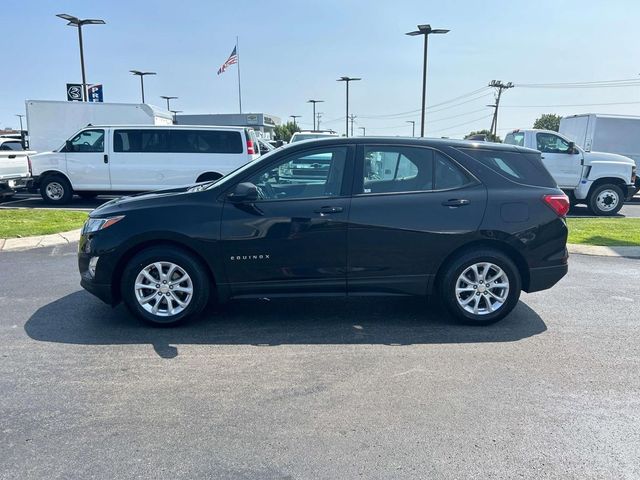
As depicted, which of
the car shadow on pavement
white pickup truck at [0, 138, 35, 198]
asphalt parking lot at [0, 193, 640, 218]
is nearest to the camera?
the car shadow on pavement

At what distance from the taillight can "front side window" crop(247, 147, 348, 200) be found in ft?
6.38

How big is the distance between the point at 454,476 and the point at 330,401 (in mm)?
1001

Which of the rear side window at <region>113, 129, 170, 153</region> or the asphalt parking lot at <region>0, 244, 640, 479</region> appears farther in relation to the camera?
the rear side window at <region>113, 129, 170, 153</region>

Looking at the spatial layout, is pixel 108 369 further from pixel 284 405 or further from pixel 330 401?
pixel 330 401

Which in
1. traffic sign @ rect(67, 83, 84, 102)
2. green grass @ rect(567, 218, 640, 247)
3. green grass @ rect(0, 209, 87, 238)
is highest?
traffic sign @ rect(67, 83, 84, 102)

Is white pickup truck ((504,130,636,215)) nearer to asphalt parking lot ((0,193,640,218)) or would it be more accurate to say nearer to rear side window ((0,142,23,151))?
asphalt parking lot ((0,193,640,218))

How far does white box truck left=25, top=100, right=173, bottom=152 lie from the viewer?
58.5ft

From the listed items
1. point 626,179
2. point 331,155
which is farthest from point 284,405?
point 626,179

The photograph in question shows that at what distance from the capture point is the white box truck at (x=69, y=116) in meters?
17.8

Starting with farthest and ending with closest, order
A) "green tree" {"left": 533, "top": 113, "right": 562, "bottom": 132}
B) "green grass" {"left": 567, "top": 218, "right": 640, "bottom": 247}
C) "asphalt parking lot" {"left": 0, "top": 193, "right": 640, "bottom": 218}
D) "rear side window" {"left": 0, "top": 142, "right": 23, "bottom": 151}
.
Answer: "green tree" {"left": 533, "top": 113, "right": 562, "bottom": 132} → "rear side window" {"left": 0, "top": 142, "right": 23, "bottom": 151} → "asphalt parking lot" {"left": 0, "top": 193, "right": 640, "bottom": 218} → "green grass" {"left": 567, "top": 218, "right": 640, "bottom": 247}

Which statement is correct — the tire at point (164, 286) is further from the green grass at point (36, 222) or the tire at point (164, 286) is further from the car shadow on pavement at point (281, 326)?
the green grass at point (36, 222)

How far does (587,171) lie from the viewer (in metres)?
13.2

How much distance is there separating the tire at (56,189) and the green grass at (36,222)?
6.58 ft

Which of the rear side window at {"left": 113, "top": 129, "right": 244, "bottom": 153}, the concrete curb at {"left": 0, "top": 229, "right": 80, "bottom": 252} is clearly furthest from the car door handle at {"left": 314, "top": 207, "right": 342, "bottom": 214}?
the rear side window at {"left": 113, "top": 129, "right": 244, "bottom": 153}
